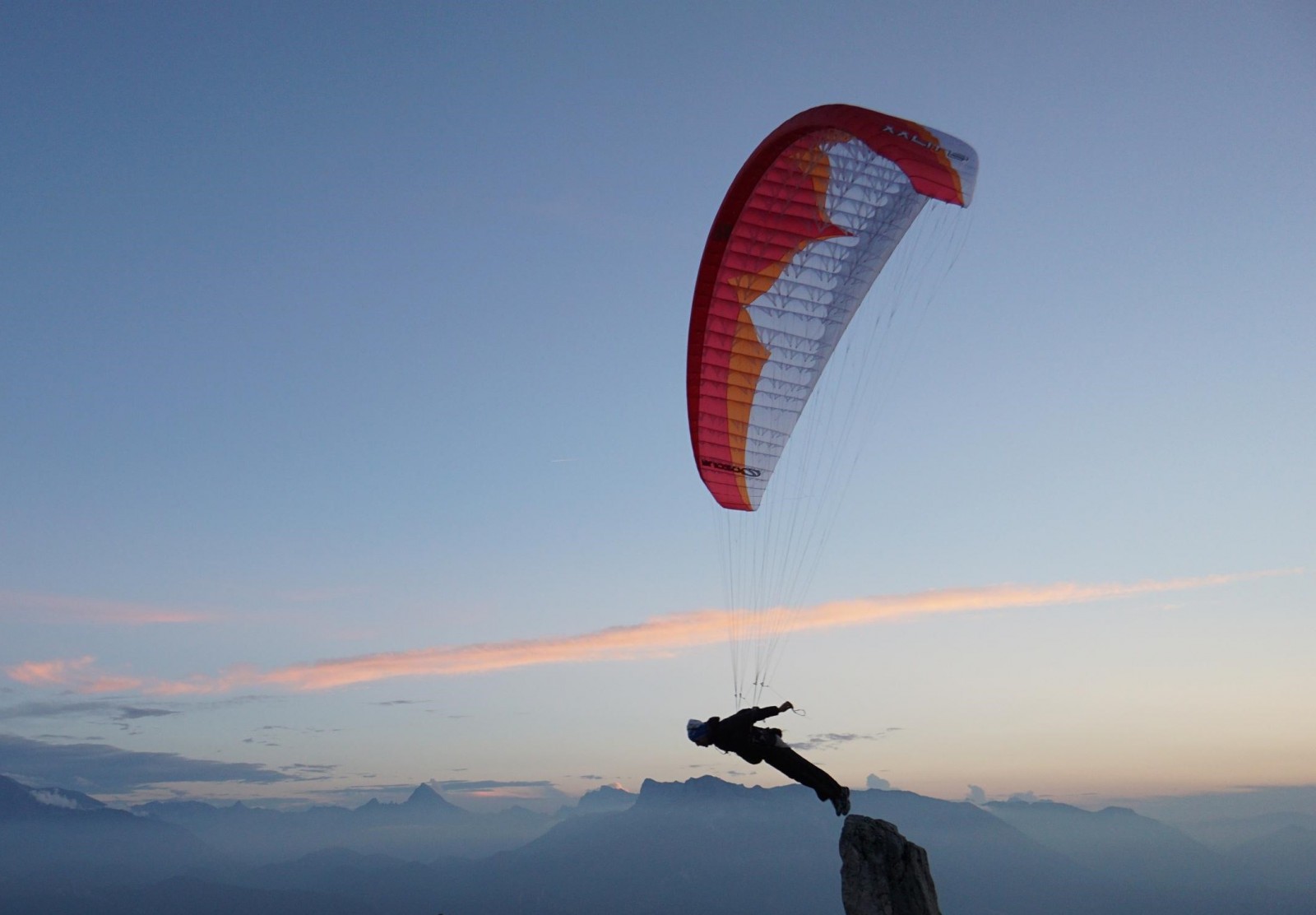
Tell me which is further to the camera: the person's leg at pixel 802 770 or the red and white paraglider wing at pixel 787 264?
the red and white paraglider wing at pixel 787 264

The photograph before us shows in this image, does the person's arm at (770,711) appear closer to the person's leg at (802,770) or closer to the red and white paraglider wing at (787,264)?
the person's leg at (802,770)

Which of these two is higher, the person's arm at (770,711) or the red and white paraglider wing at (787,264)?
the red and white paraglider wing at (787,264)

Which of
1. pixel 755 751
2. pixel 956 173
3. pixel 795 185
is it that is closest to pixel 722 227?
pixel 795 185

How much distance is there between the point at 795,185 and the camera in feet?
67.5

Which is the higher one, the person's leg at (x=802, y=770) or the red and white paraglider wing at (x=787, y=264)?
the red and white paraglider wing at (x=787, y=264)

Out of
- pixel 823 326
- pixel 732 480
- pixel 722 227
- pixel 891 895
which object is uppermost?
pixel 722 227

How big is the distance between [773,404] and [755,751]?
763 cm

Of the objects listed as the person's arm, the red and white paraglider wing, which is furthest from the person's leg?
the red and white paraglider wing

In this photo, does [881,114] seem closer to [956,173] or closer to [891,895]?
[956,173]

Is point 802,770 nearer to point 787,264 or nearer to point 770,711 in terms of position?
point 770,711

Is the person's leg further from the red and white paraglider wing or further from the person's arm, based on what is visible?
the red and white paraglider wing

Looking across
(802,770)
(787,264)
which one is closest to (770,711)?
(802,770)

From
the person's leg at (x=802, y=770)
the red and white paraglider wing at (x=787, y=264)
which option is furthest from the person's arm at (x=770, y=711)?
the red and white paraglider wing at (x=787, y=264)

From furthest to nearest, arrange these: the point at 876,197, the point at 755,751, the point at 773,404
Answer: the point at 773,404 → the point at 876,197 → the point at 755,751
